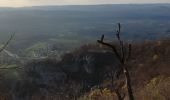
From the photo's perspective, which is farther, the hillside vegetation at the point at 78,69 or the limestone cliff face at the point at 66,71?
the limestone cliff face at the point at 66,71

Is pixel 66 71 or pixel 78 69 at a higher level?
pixel 78 69

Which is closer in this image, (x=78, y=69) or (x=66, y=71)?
(x=78, y=69)

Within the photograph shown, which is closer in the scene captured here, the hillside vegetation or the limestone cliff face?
the hillside vegetation

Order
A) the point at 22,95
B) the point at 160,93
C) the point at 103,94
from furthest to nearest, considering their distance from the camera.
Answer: the point at 22,95 → the point at 103,94 → the point at 160,93

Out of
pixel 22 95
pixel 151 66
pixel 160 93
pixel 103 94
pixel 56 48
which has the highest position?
pixel 160 93

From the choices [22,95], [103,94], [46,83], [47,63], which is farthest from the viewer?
[47,63]

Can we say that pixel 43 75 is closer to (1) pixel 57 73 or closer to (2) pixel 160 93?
(1) pixel 57 73

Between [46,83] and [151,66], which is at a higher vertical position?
[151,66]

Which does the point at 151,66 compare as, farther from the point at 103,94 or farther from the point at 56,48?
the point at 56,48

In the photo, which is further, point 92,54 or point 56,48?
point 56,48

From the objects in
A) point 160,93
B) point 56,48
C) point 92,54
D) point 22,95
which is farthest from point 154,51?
point 56,48
